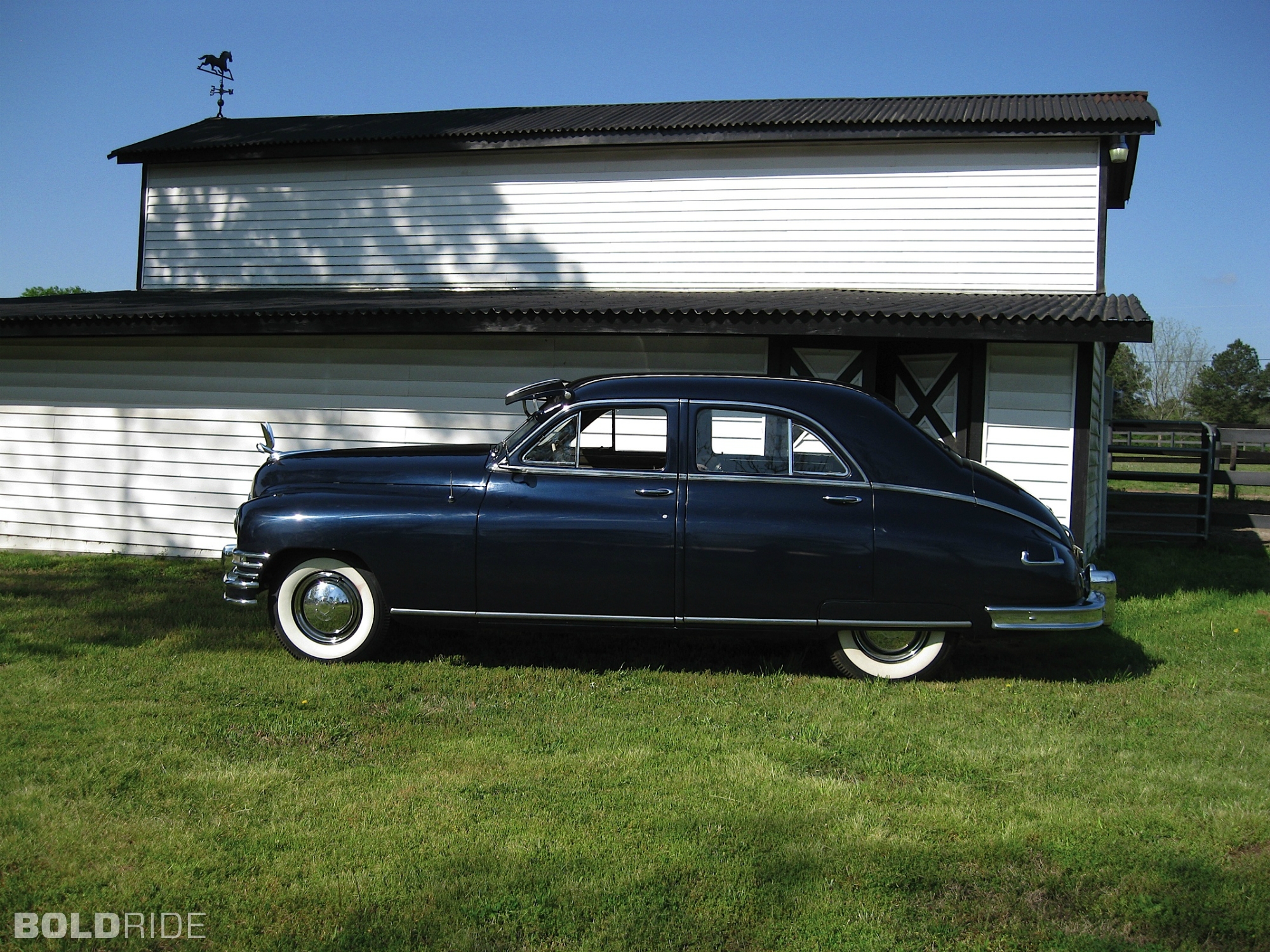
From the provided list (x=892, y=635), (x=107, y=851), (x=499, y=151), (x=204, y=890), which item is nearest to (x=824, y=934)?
(x=204, y=890)

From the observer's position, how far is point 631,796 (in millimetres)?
4098

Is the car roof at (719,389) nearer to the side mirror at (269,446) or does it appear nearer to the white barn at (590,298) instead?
the side mirror at (269,446)

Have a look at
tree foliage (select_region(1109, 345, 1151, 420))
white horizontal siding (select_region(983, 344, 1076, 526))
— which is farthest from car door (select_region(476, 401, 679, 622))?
tree foliage (select_region(1109, 345, 1151, 420))

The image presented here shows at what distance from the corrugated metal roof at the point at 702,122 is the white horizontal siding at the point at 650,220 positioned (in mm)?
243

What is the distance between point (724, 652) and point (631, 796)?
9.17 ft

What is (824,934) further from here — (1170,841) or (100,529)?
(100,529)

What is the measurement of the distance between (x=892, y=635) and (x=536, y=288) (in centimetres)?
728

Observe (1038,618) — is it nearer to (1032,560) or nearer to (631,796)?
(1032,560)

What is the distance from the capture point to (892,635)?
5973mm

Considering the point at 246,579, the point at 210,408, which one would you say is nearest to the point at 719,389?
the point at 246,579

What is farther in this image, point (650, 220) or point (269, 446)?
point (650, 220)

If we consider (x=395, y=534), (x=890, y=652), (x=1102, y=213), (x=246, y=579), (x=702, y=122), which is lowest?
(x=890, y=652)

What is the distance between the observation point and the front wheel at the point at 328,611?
244 inches

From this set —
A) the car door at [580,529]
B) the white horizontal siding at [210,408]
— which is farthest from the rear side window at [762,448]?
the white horizontal siding at [210,408]
